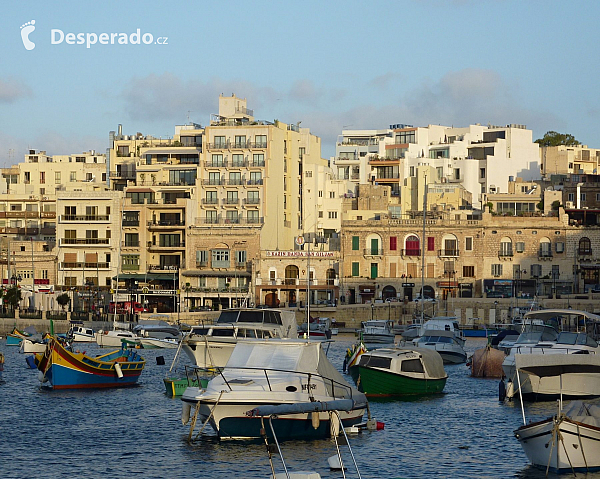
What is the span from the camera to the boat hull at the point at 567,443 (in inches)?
1287

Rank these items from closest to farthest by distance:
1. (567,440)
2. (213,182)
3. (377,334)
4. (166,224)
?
(567,440) < (377,334) < (166,224) < (213,182)

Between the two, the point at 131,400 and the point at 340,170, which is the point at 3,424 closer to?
the point at 131,400

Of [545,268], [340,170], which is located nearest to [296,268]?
[545,268]

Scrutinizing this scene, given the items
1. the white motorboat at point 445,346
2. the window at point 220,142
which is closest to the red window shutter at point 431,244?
Answer: the window at point 220,142

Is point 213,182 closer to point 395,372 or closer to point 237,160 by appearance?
point 237,160

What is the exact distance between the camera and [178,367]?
72.7 meters

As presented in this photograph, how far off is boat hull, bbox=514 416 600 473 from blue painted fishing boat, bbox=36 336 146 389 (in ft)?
89.6

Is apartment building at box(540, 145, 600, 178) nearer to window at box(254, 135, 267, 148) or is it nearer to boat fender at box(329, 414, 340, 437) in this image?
window at box(254, 135, 267, 148)

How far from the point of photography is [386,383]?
52.3m

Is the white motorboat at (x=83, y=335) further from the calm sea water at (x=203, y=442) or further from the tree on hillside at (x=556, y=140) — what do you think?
the tree on hillside at (x=556, y=140)

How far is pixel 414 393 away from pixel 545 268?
67.0m

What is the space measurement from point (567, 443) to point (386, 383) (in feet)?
64.9

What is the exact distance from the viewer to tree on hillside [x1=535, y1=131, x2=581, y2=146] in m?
159

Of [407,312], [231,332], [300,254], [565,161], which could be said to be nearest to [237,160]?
[300,254]
